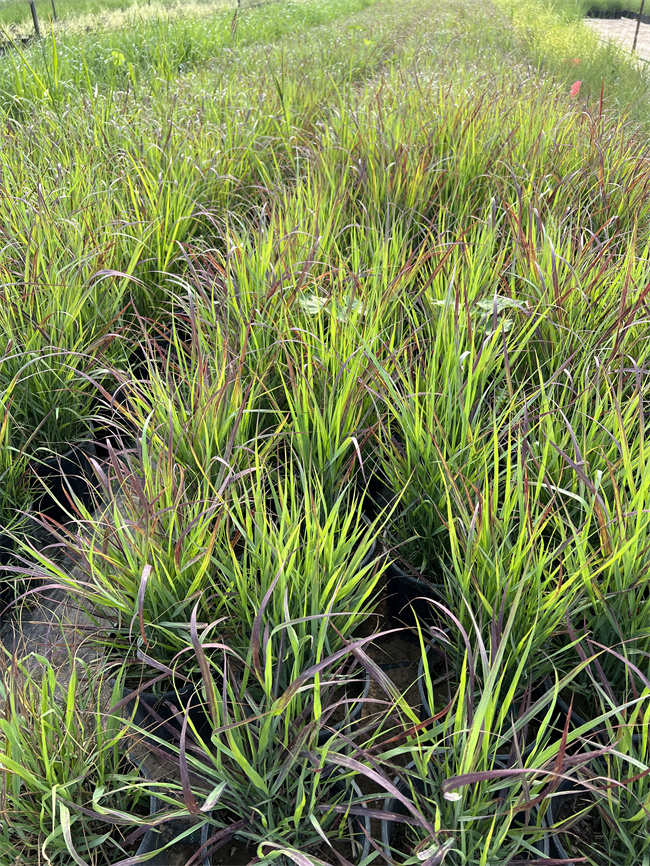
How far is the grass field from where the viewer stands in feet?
2.62

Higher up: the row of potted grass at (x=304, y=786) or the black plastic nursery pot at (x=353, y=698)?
the row of potted grass at (x=304, y=786)

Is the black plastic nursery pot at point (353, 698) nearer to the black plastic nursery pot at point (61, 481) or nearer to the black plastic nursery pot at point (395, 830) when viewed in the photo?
the black plastic nursery pot at point (395, 830)

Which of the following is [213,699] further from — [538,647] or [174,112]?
[174,112]

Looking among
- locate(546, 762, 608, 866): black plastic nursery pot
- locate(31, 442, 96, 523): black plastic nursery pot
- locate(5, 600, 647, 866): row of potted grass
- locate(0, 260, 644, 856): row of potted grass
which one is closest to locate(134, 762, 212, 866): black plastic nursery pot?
locate(5, 600, 647, 866): row of potted grass

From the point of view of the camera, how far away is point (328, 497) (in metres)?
1.30

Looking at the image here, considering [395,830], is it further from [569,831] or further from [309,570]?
[309,570]

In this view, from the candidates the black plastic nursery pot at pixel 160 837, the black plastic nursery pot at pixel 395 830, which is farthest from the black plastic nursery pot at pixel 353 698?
the black plastic nursery pot at pixel 160 837

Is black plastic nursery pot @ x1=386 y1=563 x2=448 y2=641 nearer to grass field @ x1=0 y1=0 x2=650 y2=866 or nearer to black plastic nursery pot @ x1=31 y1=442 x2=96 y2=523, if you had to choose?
grass field @ x1=0 y1=0 x2=650 y2=866

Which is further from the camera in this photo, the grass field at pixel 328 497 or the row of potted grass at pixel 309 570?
the row of potted grass at pixel 309 570

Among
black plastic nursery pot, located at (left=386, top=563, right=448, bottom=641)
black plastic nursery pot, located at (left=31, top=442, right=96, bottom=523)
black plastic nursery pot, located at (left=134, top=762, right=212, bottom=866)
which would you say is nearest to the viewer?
black plastic nursery pot, located at (left=134, top=762, right=212, bottom=866)

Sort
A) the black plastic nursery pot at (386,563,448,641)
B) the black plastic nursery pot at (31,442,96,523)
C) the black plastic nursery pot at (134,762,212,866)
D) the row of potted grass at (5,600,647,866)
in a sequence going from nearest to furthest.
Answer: the row of potted grass at (5,600,647,866), the black plastic nursery pot at (134,762,212,866), the black plastic nursery pot at (386,563,448,641), the black plastic nursery pot at (31,442,96,523)

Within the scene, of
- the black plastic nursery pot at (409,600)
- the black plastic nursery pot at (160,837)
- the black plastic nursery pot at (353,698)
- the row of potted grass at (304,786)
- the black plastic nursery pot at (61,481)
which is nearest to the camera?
the row of potted grass at (304,786)

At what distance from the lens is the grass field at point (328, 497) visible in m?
0.80

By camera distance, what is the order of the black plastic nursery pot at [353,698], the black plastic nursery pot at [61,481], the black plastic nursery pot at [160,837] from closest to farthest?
the black plastic nursery pot at [160,837] → the black plastic nursery pot at [353,698] → the black plastic nursery pot at [61,481]
